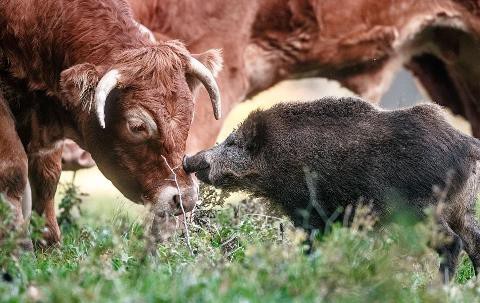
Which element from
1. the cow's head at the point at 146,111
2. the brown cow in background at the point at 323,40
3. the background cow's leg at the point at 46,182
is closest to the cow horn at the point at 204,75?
the cow's head at the point at 146,111

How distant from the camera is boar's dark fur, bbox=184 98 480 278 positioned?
529 cm

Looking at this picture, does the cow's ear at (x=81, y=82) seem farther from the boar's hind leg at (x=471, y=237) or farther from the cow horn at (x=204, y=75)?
the boar's hind leg at (x=471, y=237)

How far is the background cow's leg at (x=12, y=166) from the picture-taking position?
6.16m

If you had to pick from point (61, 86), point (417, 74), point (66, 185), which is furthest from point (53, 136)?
point (417, 74)

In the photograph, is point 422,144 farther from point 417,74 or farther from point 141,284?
point 417,74

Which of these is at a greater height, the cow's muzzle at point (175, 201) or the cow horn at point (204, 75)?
the cow horn at point (204, 75)

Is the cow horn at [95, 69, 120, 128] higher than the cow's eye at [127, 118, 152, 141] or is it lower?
higher

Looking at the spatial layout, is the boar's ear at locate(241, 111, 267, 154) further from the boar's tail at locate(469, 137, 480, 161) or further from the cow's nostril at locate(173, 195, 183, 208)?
the boar's tail at locate(469, 137, 480, 161)

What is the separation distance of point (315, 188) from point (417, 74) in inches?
223

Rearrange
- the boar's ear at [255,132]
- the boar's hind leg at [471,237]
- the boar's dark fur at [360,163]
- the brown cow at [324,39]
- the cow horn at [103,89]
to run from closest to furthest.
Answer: the boar's dark fur at [360,163] < the boar's hind leg at [471,237] < the boar's ear at [255,132] < the cow horn at [103,89] < the brown cow at [324,39]

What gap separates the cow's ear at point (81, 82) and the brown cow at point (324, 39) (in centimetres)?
244

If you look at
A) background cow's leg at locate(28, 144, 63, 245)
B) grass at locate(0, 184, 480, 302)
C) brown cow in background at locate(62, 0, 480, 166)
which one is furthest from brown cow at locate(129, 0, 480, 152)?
grass at locate(0, 184, 480, 302)

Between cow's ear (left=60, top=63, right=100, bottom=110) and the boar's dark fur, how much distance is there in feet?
3.11

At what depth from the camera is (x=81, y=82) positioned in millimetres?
6059
